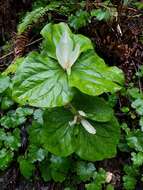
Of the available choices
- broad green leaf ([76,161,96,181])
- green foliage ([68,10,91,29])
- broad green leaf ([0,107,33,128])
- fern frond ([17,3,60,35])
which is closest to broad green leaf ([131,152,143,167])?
broad green leaf ([76,161,96,181])

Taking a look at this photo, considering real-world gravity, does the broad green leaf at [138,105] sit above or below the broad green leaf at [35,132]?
below

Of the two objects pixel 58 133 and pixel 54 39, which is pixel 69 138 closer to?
pixel 58 133

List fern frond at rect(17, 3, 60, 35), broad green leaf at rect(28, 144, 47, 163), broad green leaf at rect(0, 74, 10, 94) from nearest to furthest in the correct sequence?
1. broad green leaf at rect(28, 144, 47, 163)
2. broad green leaf at rect(0, 74, 10, 94)
3. fern frond at rect(17, 3, 60, 35)

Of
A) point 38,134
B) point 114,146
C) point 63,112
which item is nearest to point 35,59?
point 63,112

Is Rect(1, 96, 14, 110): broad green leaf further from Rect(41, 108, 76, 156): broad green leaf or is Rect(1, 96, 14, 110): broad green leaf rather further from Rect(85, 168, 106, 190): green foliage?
Rect(85, 168, 106, 190): green foliage

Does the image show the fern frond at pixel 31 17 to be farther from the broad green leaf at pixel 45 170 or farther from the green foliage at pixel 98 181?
the green foliage at pixel 98 181

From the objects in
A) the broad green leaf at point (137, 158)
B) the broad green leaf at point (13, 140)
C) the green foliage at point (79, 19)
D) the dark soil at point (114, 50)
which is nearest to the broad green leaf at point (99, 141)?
the broad green leaf at point (137, 158)
